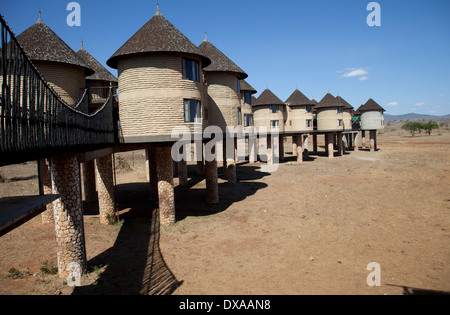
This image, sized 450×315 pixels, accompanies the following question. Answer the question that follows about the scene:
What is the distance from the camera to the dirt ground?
1050 centimetres

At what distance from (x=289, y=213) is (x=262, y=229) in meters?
3.34

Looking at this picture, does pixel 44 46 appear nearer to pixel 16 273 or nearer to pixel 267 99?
pixel 16 273

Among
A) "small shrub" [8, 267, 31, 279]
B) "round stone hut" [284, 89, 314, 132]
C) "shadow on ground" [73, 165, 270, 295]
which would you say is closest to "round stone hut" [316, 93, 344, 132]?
"round stone hut" [284, 89, 314, 132]

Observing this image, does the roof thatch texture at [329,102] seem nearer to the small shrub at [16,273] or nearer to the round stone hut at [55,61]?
the round stone hut at [55,61]

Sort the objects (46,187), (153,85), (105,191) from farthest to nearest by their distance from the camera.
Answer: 1. (105,191)
2. (46,187)
3. (153,85)

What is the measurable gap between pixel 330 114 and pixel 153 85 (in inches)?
1386

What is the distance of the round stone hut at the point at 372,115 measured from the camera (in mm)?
52603

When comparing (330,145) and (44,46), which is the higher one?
(44,46)

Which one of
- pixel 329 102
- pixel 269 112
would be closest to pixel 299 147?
pixel 269 112

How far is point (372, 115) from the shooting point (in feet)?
173

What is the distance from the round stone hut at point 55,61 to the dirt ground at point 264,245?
7998 mm

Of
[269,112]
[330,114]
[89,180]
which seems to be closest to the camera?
[89,180]

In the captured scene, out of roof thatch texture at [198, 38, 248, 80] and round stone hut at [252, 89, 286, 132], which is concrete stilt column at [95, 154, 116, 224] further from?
round stone hut at [252, 89, 286, 132]

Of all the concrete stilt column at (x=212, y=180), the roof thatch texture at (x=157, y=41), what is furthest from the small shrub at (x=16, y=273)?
the concrete stilt column at (x=212, y=180)
